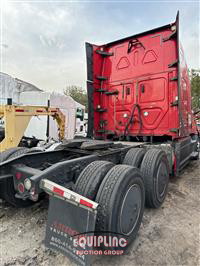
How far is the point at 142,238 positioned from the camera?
2.11 meters

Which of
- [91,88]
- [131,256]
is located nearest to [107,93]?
[91,88]

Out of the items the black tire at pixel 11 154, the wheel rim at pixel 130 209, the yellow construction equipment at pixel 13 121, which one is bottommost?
the wheel rim at pixel 130 209

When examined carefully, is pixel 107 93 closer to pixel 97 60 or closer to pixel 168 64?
pixel 97 60

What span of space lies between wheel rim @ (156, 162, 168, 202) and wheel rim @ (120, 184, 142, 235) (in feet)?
2.85

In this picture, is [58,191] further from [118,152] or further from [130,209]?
[118,152]

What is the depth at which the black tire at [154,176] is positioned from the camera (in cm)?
265

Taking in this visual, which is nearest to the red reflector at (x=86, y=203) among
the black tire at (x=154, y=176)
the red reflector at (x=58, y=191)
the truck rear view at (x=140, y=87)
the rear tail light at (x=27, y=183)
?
the red reflector at (x=58, y=191)

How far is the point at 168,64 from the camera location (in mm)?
3963

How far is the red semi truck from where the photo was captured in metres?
1.64

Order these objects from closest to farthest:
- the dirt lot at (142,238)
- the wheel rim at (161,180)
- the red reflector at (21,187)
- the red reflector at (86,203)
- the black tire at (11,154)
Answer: the red reflector at (86,203), the dirt lot at (142,238), the red reflector at (21,187), the black tire at (11,154), the wheel rim at (161,180)

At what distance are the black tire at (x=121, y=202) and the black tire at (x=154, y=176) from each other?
59 cm

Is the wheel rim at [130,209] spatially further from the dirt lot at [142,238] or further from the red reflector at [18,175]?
the red reflector at [18,175]

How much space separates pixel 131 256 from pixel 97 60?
4463 millimetres

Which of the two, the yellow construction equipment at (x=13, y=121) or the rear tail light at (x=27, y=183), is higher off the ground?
the yellow construction equipment at (x=13, y=121)
